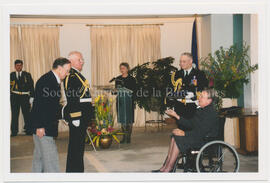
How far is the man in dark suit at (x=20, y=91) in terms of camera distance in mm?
9609

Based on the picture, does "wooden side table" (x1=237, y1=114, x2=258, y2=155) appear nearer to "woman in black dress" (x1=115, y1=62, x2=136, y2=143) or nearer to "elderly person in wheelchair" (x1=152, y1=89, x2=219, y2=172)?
"elderly person in wheelchair" (x1=152, y1=89, x2=219, y2=172)

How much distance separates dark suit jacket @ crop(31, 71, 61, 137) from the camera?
4770 millimetres

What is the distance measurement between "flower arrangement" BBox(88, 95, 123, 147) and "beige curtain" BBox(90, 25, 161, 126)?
287 cm

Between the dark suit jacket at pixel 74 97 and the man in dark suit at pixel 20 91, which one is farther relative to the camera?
the man in dark suit at pixel 20 91

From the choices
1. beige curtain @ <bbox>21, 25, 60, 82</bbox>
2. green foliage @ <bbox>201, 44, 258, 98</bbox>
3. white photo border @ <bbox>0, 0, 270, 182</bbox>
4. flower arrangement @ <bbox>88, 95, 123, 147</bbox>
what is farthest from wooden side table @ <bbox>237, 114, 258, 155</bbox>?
beige curtain @ <bbox>21, 25, 60, 82</bbox>

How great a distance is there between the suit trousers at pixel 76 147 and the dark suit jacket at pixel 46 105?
1.78 feet

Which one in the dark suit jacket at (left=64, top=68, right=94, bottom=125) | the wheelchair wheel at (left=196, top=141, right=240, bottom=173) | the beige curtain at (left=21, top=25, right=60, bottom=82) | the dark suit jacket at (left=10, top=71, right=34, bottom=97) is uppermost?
the beige curtain at (left=21, top=25, right=60, bottom=82)

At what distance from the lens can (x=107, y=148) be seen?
795 centimetres

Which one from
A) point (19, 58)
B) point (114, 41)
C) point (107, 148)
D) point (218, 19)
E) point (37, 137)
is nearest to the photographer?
point (37, 137)

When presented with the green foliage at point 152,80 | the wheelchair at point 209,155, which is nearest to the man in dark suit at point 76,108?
the wheelchair at point 209,155
